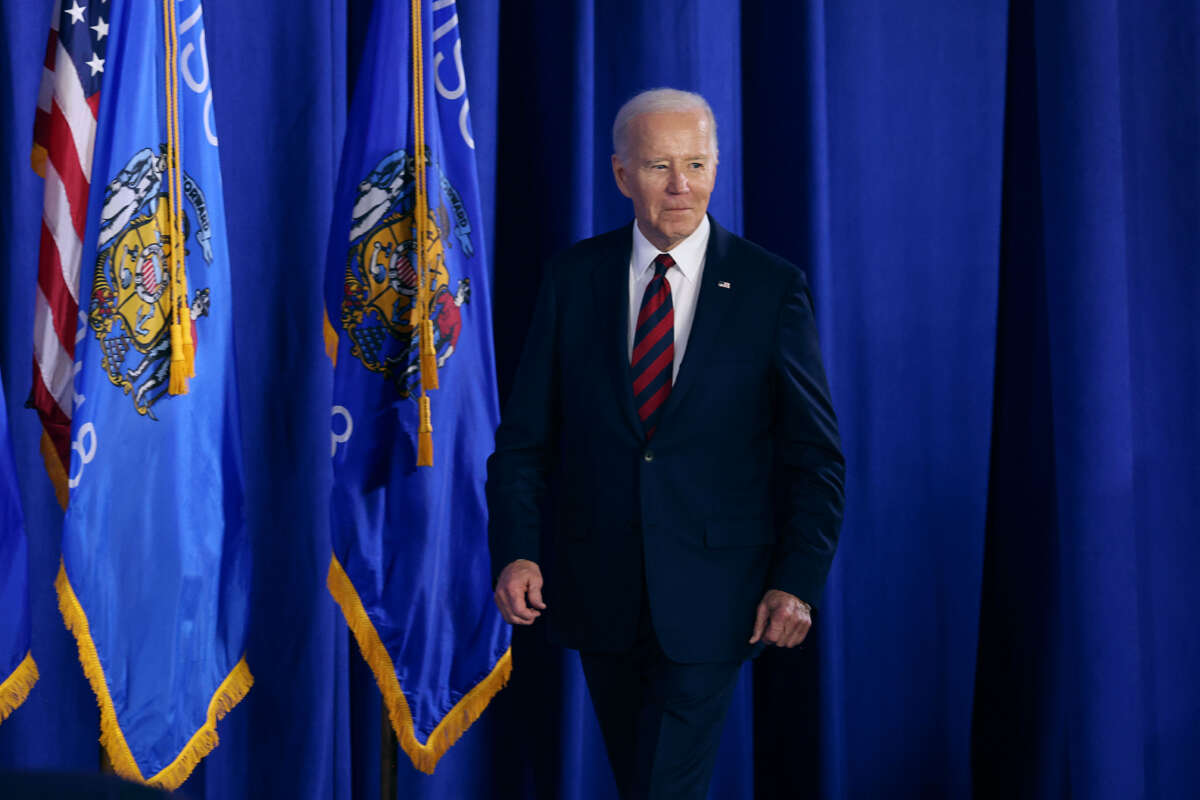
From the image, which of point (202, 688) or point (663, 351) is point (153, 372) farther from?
point (663, 351)

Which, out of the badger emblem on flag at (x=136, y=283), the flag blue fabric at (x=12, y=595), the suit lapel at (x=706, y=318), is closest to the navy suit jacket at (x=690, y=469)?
the suit lapel at (x=706, y=318)

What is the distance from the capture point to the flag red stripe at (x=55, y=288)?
2.32 meters

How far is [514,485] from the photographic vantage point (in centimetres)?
199

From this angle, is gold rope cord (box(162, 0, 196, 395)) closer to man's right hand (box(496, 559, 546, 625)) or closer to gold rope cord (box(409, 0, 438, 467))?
gold rope cord (box(409, 0, 438, 467))

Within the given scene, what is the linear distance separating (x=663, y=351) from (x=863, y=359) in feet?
4.88

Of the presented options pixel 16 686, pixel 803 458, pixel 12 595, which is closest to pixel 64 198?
pixel 12 595

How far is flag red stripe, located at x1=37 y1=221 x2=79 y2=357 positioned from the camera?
91.4 inches

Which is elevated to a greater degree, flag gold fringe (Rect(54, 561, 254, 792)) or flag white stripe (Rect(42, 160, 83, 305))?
flag white stripe (Rect(42, 160, 83, 305))

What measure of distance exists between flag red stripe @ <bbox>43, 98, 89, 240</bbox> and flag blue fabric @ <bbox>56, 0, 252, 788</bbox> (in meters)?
0.07

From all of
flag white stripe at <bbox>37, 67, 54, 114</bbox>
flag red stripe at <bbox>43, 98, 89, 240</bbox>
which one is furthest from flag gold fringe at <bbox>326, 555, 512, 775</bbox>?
flag white stripe at <bbox>37, 67, 54, 114</bbox>

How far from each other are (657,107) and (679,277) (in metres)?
0.29

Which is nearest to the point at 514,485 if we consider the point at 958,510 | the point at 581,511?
the point at 581,511

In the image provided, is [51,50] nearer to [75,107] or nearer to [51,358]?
[75,107]

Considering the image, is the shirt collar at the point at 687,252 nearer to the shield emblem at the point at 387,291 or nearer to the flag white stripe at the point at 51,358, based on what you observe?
the shield emblem at the point at 387,291
